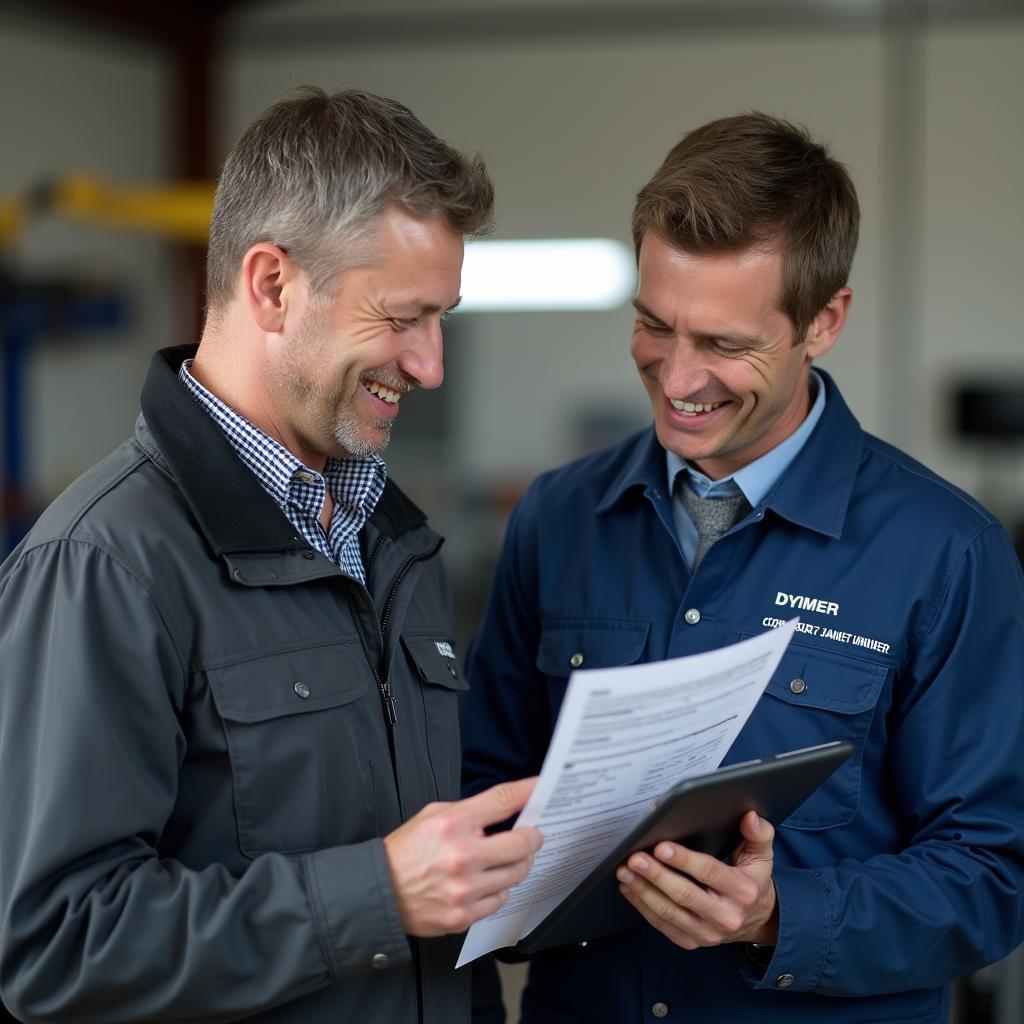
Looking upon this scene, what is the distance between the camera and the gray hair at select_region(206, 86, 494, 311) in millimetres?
1506

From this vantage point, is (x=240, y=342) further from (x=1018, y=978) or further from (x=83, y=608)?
(x=1018, y=978)

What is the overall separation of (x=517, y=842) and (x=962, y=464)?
812cm

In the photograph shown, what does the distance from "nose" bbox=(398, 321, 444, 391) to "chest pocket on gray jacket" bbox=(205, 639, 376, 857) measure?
1.12 ft

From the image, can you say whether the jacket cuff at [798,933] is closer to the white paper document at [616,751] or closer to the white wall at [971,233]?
the white paper document at [616,751]

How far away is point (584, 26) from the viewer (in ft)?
30.6

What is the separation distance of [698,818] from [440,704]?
39 cm

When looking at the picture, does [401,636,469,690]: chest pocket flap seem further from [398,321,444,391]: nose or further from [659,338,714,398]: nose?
[659,338,714,398]: nose

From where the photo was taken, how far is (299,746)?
1455 mm

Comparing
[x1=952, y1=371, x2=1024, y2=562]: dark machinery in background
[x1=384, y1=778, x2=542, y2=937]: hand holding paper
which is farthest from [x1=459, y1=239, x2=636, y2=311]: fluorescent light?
[x1=384, y1=778, x2=542, y2=937]: hand holding paper

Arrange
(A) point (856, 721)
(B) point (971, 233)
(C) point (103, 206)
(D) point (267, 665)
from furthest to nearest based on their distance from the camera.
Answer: (B) point (971, 233)
(C) point (103, 206)
(A) point (856, 721)
(D) point (267, 665)

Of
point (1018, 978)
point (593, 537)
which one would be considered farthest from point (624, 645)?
point (1018, 978)

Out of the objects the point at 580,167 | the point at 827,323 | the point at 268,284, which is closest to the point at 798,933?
the point at 827,323

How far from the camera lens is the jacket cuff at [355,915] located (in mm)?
1346

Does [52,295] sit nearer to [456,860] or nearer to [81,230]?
[81,230]
